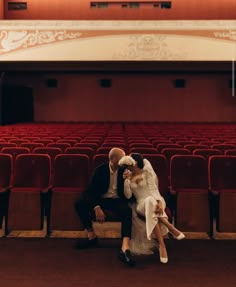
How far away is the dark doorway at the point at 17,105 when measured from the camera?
12.8 meters

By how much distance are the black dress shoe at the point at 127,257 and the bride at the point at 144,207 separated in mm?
162

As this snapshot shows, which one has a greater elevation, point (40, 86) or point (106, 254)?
point (40, 86)

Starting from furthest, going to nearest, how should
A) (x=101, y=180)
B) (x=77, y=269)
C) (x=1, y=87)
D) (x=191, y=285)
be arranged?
(x=1, y=87) → (x=101, y=180) → (x=77, y=269) → (x=191, y=285)

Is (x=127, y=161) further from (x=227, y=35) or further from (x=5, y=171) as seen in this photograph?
(x=227, y=35)

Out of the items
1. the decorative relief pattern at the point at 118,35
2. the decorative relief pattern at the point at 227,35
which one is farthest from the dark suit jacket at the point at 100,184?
the decorative relief pattern at the point at 227,35

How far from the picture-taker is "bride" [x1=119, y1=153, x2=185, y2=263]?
8.71 ft

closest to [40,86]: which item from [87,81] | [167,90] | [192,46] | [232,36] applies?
[87,81]

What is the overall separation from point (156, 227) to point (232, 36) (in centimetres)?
949

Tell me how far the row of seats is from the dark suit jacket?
334mm

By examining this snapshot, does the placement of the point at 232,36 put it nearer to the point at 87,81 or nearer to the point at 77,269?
the point at 87,81

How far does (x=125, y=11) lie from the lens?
1289 cm

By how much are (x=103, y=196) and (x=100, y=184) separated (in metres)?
0.13

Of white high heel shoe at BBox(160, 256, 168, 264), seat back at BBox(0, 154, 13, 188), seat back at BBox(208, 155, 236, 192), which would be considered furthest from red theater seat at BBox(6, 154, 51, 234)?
seat back at BBox(208, 155, 236, 192)

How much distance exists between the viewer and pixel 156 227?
8.72 feet
